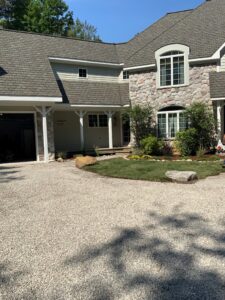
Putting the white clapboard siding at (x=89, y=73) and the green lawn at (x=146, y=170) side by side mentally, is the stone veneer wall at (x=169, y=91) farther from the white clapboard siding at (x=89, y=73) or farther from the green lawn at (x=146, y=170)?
the green lawn at (x=146, y=170)

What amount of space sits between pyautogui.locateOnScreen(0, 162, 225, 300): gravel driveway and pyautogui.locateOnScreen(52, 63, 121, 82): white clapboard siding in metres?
11.1

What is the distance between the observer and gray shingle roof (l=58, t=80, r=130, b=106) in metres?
15.9

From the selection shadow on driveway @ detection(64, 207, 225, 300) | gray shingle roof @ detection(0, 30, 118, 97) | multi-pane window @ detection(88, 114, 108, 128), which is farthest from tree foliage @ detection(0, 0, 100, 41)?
shadow on driveway @ detection(64, 207, 225, 300)

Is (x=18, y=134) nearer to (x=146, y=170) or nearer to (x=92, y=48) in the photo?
(x=92, y=48)

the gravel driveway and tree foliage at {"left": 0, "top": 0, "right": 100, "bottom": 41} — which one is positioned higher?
tree foliage at {"left": 0, "top": 0, "right": 100, "bottom": 41}

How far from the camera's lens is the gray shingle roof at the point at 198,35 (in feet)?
48.1

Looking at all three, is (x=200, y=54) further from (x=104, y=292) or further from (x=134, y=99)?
(x=104, y=292)

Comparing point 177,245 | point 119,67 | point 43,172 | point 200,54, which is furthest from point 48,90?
point 177,245

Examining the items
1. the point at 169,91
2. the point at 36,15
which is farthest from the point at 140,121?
the point at 36,15

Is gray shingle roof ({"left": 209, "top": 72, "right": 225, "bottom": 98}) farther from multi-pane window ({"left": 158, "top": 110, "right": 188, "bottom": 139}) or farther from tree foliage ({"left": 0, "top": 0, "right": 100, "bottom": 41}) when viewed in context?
tree foliage ({"left": 0, "top": 0, "right": 100, "bottom": 41})

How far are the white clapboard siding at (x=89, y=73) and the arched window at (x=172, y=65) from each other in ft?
13.1

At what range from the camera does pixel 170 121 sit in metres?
15.5

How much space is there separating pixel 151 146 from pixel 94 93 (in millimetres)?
5374

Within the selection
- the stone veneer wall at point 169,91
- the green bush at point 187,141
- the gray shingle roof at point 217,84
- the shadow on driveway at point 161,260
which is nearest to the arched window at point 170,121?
the stone veneer wall at point 169,91
